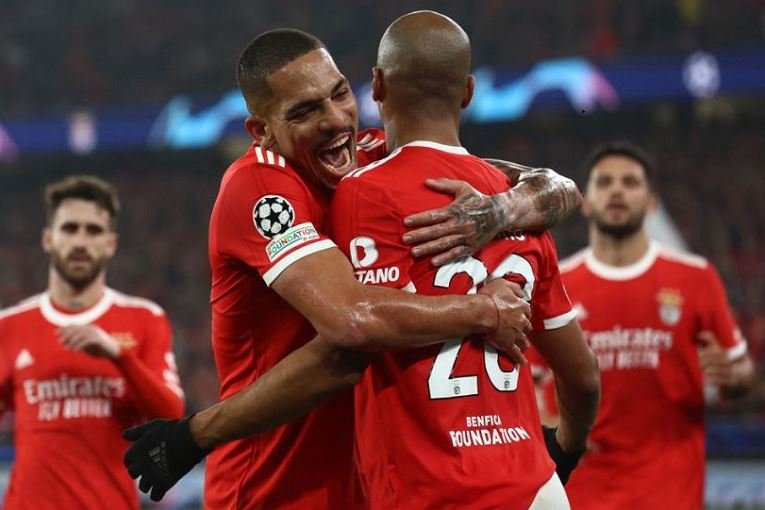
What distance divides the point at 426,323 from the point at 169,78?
60.3ft

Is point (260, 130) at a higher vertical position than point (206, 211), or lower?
lower

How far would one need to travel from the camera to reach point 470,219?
3.03 m

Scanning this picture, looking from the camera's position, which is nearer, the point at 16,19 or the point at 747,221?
the point at 747,221

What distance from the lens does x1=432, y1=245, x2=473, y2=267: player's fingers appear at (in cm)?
301

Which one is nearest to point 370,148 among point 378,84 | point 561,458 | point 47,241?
point 378,84

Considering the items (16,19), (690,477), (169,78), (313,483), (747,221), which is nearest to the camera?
(313,483)

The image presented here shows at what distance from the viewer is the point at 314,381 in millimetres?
3035

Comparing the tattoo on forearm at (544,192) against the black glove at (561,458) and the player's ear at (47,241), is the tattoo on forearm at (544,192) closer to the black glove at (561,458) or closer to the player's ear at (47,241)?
the black glove at (561,458)

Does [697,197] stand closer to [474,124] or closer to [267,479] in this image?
[474,124]

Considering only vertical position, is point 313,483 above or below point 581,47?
below

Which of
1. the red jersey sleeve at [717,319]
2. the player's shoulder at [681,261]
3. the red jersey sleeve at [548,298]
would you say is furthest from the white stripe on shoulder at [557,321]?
the player's shoulder at [681,261]

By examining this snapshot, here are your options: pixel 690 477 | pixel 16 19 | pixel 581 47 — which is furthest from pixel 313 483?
pixel 16 19

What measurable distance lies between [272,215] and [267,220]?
0.06 ft

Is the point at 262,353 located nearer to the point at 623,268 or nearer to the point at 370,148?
the point at 370,148
